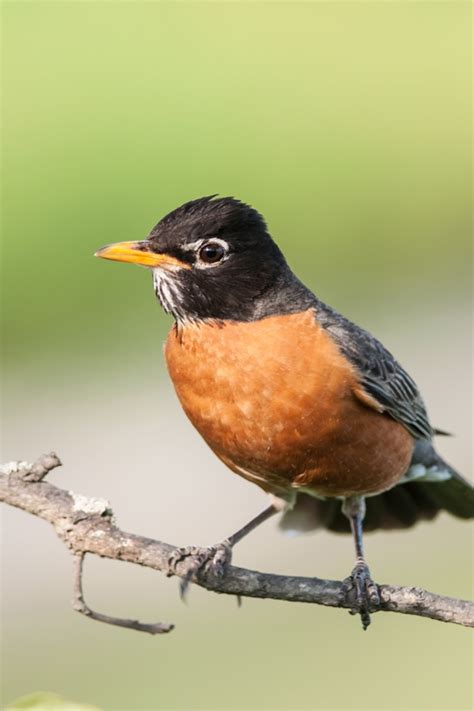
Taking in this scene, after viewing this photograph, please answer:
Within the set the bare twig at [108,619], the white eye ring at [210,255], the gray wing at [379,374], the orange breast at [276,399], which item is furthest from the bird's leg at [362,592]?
the white eye ring at [210,255]

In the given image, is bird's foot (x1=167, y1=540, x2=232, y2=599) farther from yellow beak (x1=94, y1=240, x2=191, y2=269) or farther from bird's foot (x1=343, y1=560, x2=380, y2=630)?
yellow beak (x1=94, y1=240, x2=191, y2=269)

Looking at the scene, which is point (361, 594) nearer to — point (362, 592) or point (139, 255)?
point (362, 592)

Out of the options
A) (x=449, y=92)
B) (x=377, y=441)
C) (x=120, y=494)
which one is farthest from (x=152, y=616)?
(x=449, y=92)

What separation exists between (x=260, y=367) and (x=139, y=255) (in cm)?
64

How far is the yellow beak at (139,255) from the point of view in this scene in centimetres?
454

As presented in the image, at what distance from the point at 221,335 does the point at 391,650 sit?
288 cm

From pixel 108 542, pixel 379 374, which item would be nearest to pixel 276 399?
pixel 379 374

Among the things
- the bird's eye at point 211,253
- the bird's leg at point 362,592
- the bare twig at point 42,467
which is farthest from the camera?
the bird's eye at point 211,253

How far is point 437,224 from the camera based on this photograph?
11133 mm

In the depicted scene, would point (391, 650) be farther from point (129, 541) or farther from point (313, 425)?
point (129, 541)

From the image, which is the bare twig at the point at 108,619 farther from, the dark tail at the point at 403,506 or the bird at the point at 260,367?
the dark tail at the point at 403,506

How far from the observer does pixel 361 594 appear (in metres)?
4.59

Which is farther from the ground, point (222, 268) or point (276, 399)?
point (222, 268)

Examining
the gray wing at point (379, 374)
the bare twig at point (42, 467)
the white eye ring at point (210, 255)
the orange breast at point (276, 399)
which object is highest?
the white eye ring at point (210, 255)
